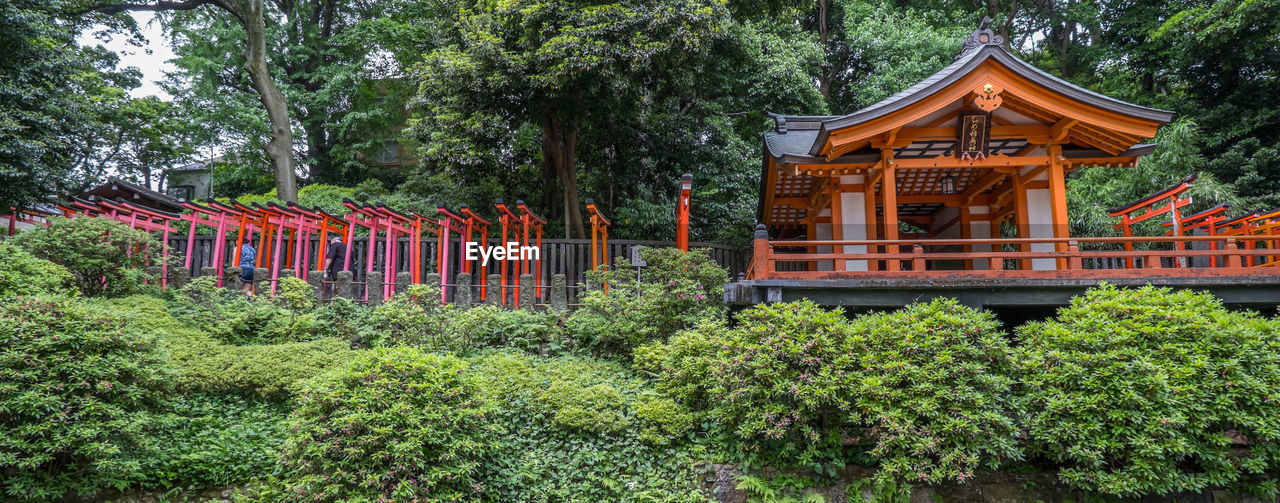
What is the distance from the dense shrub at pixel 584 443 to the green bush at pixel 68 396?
3055mm

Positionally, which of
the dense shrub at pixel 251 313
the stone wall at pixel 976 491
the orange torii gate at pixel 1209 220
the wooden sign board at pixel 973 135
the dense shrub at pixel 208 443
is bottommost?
the stone wall at pixel 976 491

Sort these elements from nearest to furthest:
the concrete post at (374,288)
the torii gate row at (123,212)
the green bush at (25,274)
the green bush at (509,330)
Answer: the green bush at (25,274)
the green bush at (509,330)
the concrete post at (374,288)
the torii gate row at (123,212)

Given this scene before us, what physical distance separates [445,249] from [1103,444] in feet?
33.2

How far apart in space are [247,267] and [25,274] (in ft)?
11.2

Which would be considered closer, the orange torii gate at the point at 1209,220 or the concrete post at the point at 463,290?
the concrete post at the point at 463,290

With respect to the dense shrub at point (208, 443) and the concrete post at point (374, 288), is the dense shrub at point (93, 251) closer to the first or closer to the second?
the concrete post at point (374, 288)

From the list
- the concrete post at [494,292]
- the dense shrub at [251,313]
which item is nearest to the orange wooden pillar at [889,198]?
the concrete post at [494,292]

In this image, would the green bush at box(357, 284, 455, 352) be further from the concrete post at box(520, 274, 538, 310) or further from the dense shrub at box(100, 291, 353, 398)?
the concrete post at box(520, 274, 538, 310)

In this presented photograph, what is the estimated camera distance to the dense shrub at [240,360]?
6957mm

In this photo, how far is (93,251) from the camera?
29.6 feet

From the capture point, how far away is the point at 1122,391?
5.24m

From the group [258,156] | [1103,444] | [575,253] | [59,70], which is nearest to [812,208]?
→ [575,253]

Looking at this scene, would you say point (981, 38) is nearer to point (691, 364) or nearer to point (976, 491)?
point (976, 491)

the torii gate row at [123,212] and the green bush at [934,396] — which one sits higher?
the torii gate row at [123,212]
